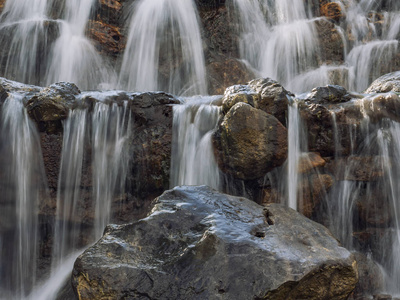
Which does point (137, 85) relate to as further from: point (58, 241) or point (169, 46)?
point (58, 241)

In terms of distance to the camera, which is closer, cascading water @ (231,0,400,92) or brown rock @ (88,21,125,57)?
cascading water @ (231,0,400,92)

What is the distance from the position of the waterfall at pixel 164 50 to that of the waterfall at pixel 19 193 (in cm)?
415

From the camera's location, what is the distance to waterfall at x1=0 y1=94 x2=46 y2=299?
5.25 metres

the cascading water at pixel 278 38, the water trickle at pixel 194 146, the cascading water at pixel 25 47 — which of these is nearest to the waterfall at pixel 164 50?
the cascading water at pixel 278 38

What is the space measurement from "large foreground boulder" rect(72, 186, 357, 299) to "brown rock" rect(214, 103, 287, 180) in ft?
4.69

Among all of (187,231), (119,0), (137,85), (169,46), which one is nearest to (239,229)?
(187,231)

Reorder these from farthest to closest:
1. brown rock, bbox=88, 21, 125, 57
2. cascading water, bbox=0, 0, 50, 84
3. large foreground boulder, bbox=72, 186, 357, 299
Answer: brown rock, bbox=88, 21, 125, 57 < cascading water, bbox=0, 0, 50, 84 < large foreground boulder, bbox=72, 186, 357, 299

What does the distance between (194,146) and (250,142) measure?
3.34ft

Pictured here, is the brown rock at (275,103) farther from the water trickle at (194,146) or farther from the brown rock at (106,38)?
the brown rock at (106,38)

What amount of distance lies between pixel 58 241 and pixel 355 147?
4765mm

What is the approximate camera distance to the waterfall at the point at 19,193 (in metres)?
5.25

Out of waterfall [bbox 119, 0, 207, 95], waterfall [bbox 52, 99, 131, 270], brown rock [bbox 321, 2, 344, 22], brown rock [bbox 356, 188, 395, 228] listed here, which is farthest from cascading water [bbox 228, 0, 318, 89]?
waterfall [bbox 52, 99, 131, 270]

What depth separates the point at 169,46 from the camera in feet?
32.8

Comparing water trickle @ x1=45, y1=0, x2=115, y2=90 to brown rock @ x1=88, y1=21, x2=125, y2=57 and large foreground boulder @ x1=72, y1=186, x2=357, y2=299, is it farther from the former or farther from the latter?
large foreground boulder @ x1=72, y1=186, x2=357, y2=299
